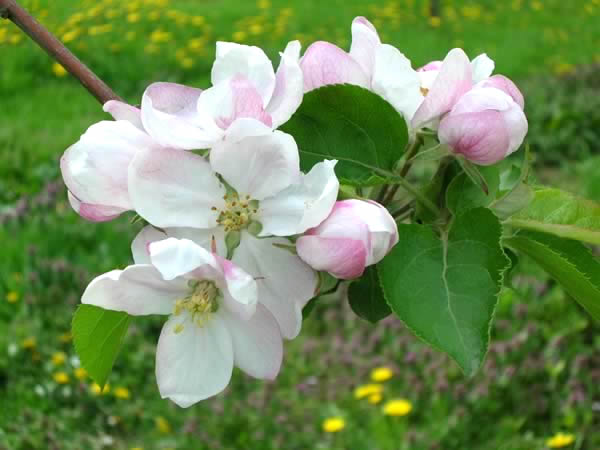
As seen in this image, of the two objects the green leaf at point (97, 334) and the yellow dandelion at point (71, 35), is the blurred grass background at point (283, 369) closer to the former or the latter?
the yellow dandelion at point (71, 35)

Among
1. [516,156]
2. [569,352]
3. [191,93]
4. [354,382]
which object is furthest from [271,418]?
[516,156]

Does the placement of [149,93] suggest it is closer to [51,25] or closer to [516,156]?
[516,156]

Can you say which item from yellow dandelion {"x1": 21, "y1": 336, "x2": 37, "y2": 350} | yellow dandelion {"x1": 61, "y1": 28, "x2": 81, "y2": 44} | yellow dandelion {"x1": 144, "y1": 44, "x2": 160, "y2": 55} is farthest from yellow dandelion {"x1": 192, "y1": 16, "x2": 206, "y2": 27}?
yellow dandelion {"x1": 21, "y1": 336, "x2": 37, "y2": 350}

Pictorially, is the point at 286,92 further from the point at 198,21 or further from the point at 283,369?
the point at 198,21

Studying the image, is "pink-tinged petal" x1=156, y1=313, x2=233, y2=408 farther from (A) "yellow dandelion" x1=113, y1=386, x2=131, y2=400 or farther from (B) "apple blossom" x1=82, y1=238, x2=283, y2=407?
(A) "yellow dandelion" x1=113, y1=386, x2=131, y2=400

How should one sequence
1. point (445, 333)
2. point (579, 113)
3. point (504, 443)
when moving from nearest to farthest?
1. point (445, 333)
2. point (504, 443)
3. point (579, 113)

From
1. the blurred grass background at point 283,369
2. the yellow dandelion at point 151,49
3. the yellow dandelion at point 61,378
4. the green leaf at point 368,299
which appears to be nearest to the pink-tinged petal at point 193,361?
the green leaf at point 368,299

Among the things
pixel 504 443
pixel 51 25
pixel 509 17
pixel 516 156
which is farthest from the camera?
pixel 509 17
